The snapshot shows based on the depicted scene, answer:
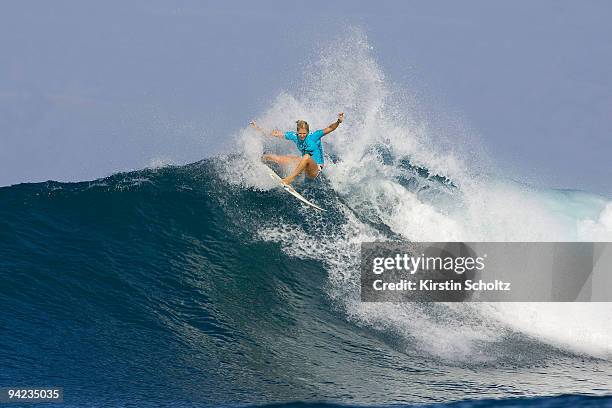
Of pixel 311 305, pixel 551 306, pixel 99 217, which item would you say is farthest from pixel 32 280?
pixel 551 306

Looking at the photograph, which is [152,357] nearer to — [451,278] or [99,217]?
[99,217]

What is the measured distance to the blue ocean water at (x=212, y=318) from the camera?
8.15 metres

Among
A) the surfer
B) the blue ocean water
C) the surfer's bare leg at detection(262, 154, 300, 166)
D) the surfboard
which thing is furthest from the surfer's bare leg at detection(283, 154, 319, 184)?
the blue ocean water

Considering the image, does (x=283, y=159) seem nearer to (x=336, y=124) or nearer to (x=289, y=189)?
(x=289, y=189)

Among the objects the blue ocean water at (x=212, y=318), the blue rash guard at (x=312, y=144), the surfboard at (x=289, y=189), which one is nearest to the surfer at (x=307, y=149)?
the blue rash guard at (x=312, y=144)

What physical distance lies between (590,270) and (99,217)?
9.17 m

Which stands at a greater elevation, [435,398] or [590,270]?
[590,270]

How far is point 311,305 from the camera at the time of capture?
11.0 m

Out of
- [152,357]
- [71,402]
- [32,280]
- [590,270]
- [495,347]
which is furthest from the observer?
[590,270]

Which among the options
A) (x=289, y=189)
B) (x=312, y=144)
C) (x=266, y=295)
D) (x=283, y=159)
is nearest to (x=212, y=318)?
(x=266, y=295)

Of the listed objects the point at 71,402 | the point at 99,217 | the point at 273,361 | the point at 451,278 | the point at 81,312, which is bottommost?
the point at 71,402

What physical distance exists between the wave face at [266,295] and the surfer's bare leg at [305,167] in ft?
1.72

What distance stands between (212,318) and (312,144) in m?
4.04

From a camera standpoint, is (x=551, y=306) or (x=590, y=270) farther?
(x=590, y=270)
